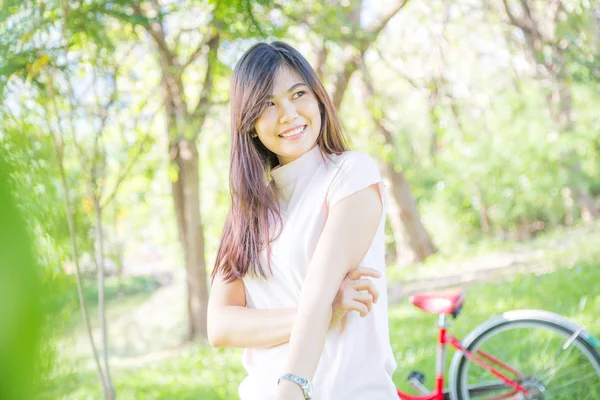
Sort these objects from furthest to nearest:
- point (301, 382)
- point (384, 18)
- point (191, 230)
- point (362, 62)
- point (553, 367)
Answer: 1. point (191, 230)
2. point (384, 18)
3. point (362, 62)
4. point (553, 367)
5. point (301, 382)

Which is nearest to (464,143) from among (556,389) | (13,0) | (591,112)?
(591,112)

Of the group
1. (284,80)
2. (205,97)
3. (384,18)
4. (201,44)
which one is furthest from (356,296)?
(384,18)

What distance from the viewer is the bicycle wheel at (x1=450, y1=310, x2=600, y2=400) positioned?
2637 mm

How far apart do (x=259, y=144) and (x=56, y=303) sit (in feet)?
4.86

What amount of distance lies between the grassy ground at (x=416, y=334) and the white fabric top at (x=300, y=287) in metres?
2.27

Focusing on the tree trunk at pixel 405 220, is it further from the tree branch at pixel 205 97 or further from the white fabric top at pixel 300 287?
the white fabric top at pixel 300 287

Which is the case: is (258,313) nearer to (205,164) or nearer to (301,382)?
(301,382)

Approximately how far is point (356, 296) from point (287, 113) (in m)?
0.44

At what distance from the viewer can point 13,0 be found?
0.21 metres

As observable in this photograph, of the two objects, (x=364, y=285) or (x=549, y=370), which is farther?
(x=549, y=370)

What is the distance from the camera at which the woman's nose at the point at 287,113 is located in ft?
4.89

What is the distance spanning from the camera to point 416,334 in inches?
194

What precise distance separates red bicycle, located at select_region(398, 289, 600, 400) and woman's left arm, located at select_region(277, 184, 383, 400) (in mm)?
1381

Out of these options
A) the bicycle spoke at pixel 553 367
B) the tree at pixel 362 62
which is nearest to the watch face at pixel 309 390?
the bicycle spoke at pixel 553 367
